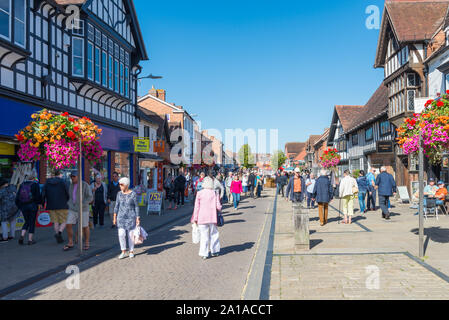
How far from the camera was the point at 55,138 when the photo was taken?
9.55m

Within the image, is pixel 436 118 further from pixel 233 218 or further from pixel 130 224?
pixel 233 218

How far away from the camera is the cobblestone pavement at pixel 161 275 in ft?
19.1

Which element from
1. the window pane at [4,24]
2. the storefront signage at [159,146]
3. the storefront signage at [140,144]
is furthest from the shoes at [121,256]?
the storefront signage at [159,146]

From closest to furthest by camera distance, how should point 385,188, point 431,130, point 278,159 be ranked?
1. point 431,130
2. point 385,188
3. point 278,159

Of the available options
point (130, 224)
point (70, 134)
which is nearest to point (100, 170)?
point (70, 134)

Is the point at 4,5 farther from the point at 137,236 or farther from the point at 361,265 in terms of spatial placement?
the point at 361,265

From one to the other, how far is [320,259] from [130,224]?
13.2ft

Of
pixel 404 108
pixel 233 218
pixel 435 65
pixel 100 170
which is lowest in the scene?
pixel 233 218

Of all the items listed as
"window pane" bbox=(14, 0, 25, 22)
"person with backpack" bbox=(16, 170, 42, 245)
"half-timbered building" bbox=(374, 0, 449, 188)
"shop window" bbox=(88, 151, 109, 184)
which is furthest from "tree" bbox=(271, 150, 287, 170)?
"person with backpack" bbox=(16, 170, 42, 245)

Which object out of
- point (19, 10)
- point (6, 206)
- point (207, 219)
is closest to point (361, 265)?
point (207, 219)

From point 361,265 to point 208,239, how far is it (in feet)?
10.1

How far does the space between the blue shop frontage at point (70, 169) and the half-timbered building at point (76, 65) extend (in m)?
0.03

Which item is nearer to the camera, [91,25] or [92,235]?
[92,235]
